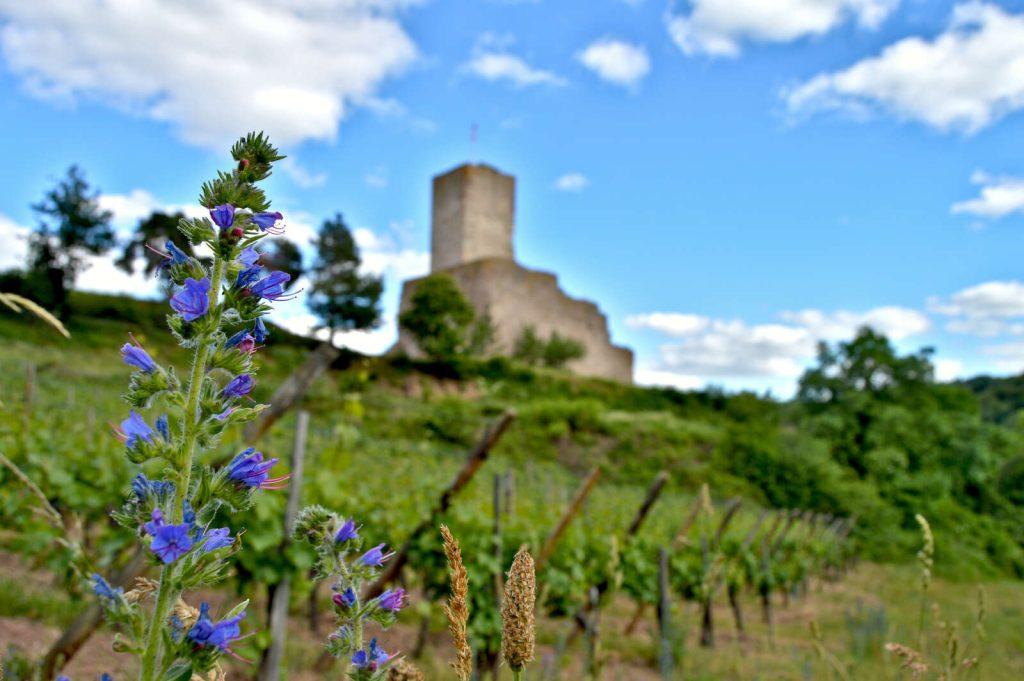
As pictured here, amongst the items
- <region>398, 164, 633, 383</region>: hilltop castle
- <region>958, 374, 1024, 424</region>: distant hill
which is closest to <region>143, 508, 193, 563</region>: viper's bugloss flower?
<region>958, 374, 1024, 424</region>: distant hill

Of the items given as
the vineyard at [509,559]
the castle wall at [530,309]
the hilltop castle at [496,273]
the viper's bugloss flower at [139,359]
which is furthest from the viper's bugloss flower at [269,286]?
the hilltop castle at [496,273]

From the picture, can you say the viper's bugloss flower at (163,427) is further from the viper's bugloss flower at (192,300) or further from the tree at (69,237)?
the tree at (69,237)

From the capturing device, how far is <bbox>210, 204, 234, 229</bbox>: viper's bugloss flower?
874 millimetres

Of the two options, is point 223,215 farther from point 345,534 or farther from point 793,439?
point 793,439

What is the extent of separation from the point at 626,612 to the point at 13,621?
7.63 meters

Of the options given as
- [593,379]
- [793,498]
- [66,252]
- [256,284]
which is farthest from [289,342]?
[256,284]

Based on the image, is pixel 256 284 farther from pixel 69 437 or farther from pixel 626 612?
pixel 626 612

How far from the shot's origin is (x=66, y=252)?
3612 centimetres

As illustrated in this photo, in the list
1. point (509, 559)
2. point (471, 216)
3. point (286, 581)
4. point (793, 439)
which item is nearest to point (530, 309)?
point (471, 216)

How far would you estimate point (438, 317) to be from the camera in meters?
40.6

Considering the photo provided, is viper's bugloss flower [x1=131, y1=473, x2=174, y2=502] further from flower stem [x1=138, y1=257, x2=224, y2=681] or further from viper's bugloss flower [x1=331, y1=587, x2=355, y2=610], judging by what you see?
viper's bugloss flower [x1=331, y1=587, x2=355, y2=610]

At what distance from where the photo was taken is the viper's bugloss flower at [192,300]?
876 millimetres

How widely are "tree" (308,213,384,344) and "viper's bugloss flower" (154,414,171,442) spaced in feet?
132

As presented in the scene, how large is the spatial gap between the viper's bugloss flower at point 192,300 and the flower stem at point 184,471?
0.04 feet
